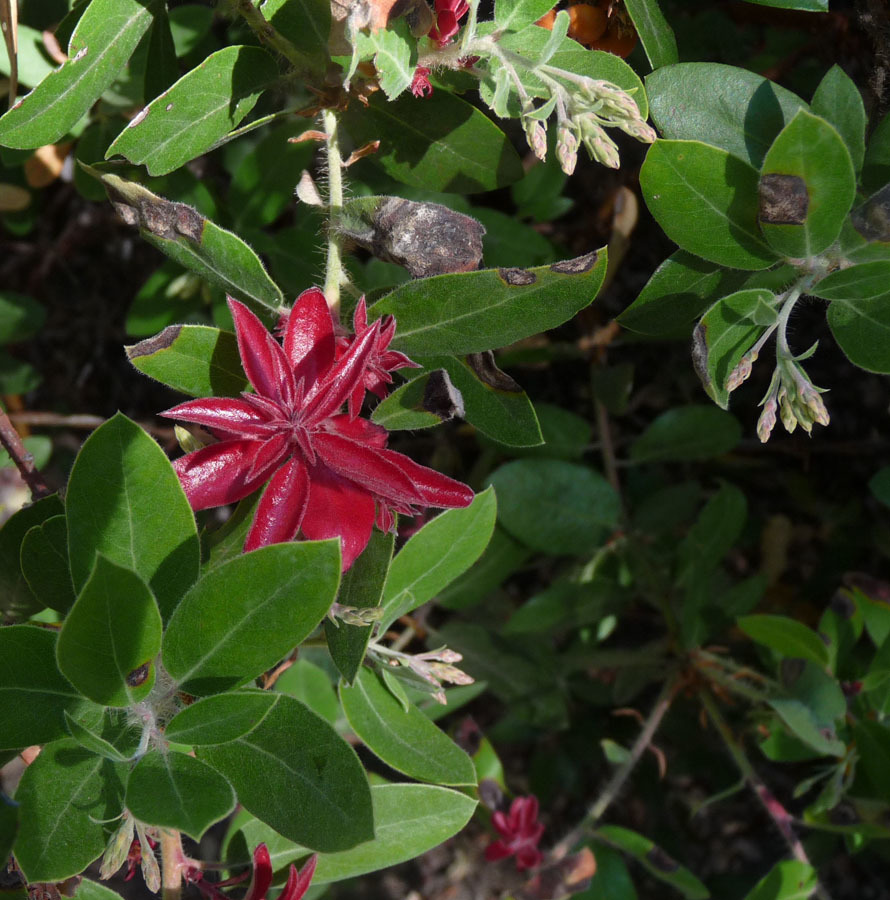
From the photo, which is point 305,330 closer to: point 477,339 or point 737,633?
point 477,339

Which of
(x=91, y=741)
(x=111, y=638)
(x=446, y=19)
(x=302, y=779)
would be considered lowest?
(x=302, y=779)

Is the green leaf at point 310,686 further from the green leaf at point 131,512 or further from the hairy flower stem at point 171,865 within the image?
the green leaf at point 131,512

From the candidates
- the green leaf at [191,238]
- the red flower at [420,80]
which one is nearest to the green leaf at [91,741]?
the green leaf at [191,238]

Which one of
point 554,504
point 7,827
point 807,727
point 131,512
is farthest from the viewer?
point 554,504

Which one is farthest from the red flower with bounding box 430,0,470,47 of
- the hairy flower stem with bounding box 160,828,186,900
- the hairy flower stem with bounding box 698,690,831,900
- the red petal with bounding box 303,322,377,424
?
the hairy flower stem with bounding box 698,690,831,900

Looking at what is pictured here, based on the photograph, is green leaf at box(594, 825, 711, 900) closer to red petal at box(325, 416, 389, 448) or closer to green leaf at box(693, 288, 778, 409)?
green leaf at box(693, 288, 778, 409)

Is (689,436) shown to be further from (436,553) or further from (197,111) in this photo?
(197,111)


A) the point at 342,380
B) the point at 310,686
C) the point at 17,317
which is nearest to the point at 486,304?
the point at 342,380
